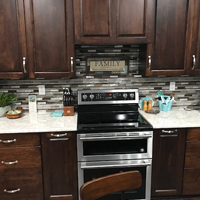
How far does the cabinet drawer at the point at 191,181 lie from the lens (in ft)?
6.96

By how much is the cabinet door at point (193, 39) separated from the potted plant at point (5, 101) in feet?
6.33

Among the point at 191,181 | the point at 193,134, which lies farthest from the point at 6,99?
the point at 191,181

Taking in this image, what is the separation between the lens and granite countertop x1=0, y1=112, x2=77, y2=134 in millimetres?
1920

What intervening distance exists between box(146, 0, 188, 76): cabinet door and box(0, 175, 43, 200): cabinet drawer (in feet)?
5.12

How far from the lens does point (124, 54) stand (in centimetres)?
247

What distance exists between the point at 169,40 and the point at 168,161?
1.21m

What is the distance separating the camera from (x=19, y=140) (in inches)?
76.3

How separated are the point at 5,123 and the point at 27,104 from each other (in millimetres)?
463

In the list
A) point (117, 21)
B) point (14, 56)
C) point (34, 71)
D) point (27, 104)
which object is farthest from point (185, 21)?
point (27, 104)

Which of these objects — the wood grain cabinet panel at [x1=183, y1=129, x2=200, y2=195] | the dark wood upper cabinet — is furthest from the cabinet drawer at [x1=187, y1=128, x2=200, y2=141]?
the dark wood upper cabinet

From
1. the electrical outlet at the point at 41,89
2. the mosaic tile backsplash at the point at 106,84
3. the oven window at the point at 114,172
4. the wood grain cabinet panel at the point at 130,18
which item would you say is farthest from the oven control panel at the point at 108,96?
the oven window at the point at 114,172

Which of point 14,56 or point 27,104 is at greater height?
point 14,56

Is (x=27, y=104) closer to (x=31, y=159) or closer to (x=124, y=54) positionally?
(x=31, y=159)

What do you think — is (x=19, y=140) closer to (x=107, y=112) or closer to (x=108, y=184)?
(x=107, y=112)
